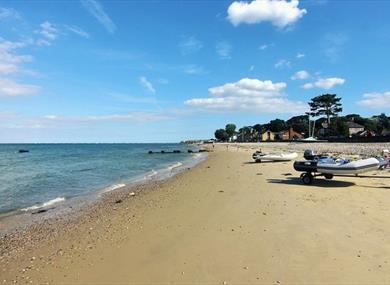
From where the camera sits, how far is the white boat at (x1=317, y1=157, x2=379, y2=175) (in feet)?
47.1

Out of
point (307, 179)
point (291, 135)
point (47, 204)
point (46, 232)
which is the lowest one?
point (47, 204)

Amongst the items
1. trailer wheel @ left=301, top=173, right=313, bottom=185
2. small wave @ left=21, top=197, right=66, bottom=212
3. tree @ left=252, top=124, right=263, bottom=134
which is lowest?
small wave @ left=21, top=197, right=66, bottom=212

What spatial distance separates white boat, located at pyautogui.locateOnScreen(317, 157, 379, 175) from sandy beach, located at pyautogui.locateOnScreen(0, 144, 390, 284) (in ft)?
4.61

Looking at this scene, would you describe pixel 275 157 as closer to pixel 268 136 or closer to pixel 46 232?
pixel 46 232

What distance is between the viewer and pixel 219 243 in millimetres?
7512

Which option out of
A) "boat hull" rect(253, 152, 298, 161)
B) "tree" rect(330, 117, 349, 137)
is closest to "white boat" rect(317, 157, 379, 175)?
"boat hull" rect(253, 152, 298, 161)

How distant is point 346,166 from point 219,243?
362 inches

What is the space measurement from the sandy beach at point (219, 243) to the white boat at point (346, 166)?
1.41 m

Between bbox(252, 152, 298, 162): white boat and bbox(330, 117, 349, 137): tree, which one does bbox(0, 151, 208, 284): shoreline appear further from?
bbox(330, 117, 349, 137): tree

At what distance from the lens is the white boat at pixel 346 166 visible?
14352 millimetres

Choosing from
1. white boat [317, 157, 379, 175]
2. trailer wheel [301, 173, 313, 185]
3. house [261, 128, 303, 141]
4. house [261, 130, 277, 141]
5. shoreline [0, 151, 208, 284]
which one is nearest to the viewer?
shoreline [0, 151, 208, 284]

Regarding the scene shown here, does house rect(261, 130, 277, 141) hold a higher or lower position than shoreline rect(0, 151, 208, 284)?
higher

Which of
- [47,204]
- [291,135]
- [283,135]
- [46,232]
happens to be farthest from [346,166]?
[283,135]

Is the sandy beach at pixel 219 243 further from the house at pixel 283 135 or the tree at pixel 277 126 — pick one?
the tree at pixel 277 126
